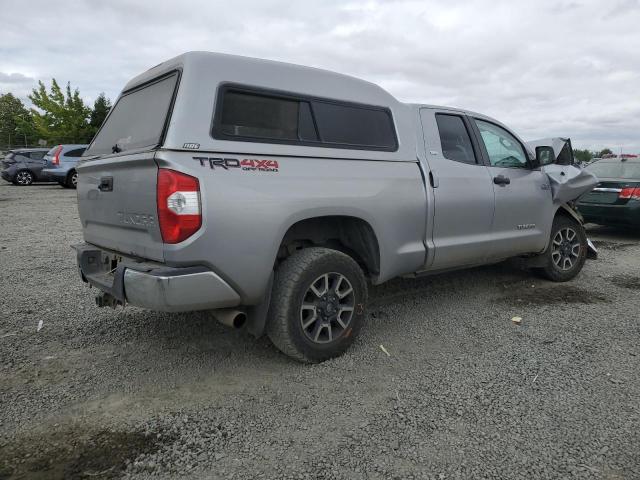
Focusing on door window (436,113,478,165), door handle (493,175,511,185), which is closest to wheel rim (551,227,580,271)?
door handle (493,175,511,185)

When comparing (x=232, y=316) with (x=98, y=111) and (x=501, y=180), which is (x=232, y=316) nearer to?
(x=501, y=180)

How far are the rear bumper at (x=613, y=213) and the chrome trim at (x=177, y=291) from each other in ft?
25.5

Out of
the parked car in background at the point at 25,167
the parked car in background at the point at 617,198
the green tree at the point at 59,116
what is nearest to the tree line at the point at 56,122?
the green tree at the point at 59,116

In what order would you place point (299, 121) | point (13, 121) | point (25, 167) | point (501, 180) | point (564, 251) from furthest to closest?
point (13, 121)
point (25, 167)
point (564, 251)
point (501, 180)
point (299, 121)

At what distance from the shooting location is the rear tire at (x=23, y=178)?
1962cm

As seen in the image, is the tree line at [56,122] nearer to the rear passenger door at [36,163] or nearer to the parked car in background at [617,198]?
the rear passenger door at [36,163]

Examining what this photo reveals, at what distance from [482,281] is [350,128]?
9.67 ft

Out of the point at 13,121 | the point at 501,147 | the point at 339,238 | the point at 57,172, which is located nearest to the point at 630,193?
the point at 501,147

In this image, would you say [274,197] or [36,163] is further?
[36,163]

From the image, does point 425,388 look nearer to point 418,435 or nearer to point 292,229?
point 418,435

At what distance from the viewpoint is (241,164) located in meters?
2.97

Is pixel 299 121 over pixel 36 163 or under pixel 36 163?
over

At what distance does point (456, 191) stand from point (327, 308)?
66.8 inches

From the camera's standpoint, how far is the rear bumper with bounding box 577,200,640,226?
26.9 feet
